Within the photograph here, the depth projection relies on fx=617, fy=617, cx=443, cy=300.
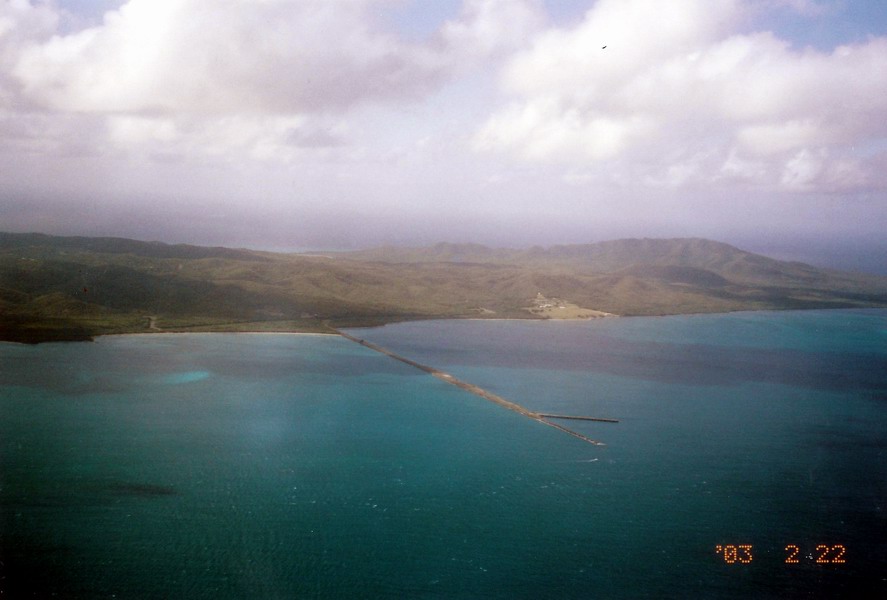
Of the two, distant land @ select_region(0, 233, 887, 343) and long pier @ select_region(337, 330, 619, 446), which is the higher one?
distant land @ select_region(0, 233, 887, 343)

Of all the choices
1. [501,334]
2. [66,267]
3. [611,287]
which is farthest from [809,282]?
[66,267]

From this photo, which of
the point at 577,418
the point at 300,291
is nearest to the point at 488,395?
the point at 577,418
